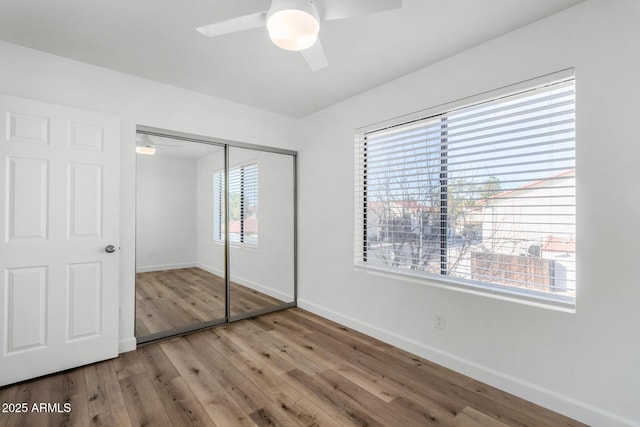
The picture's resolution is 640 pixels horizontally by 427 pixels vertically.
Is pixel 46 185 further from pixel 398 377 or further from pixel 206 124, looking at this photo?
pixel 398 377

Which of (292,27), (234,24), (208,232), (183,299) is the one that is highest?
(234,24)

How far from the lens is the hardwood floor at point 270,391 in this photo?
1.83 meters

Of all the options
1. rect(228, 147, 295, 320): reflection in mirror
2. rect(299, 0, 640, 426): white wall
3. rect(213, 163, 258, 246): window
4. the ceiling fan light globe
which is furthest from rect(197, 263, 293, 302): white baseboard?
the ceiling fan light globe

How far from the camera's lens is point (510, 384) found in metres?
2.10

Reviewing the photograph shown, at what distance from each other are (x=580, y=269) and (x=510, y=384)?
93 centimetres

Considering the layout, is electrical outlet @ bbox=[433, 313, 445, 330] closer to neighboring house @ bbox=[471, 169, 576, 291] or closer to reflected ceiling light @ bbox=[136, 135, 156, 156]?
neighboring house @ bbox=[471, 169, 576, 291]

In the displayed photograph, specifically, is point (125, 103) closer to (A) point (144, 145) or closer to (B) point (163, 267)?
(A) point (144, 145)

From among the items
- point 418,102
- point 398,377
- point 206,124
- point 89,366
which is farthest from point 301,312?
point 418,102

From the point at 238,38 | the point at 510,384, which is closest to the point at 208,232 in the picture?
the point at 238,38

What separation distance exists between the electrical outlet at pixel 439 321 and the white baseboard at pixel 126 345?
8.80ft

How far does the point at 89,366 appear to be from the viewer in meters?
2.44

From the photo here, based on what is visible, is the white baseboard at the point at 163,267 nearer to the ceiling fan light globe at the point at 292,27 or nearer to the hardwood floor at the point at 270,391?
the hardwood floor at the point at 270,391

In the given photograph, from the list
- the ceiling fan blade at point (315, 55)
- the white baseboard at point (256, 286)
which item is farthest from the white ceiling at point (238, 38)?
the white baseboard at point (256, 286)

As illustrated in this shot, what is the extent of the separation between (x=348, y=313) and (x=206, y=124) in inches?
102
